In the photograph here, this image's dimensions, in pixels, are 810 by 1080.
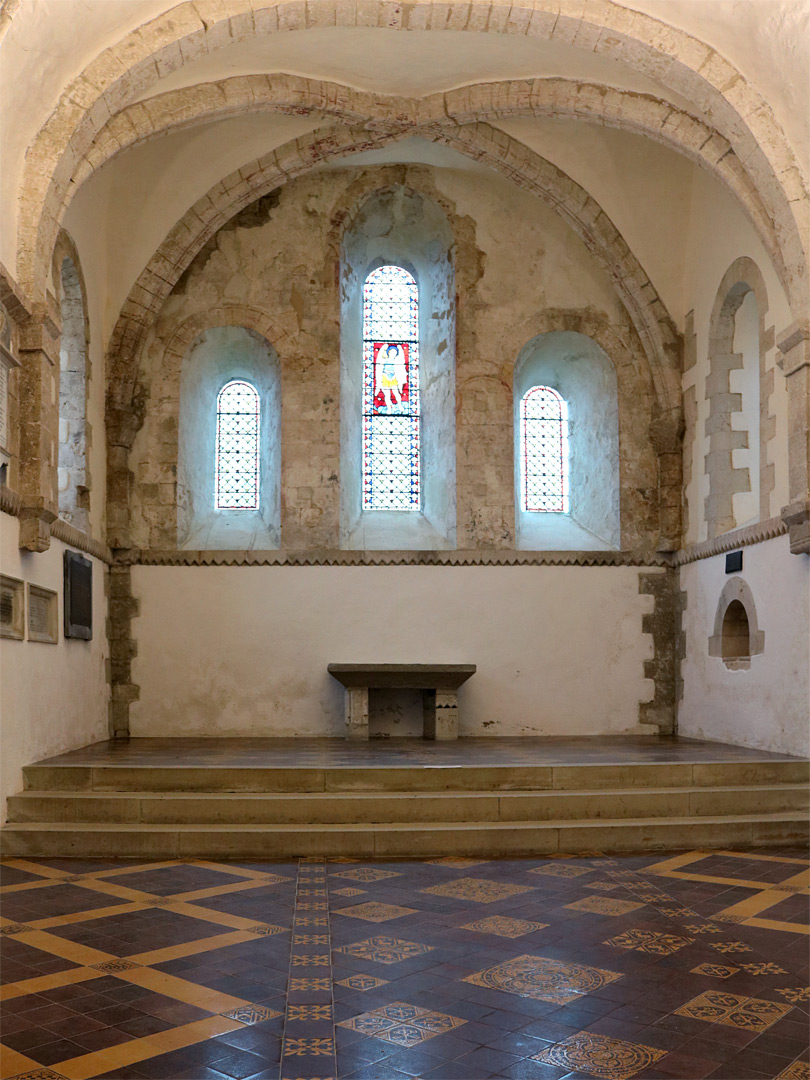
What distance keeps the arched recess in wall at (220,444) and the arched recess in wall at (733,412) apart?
4861mm

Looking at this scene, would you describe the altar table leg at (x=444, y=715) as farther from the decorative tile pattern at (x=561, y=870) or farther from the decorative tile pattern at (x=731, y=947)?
the decorative tile pattern at (x=731, y=947)

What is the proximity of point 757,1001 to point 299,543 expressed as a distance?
8331 millimetres

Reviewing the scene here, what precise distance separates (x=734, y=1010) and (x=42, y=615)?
644cm

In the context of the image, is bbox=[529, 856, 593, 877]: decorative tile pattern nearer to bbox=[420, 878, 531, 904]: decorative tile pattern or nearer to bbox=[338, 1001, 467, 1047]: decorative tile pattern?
bbox=[420, 878, 531, 904]: decorative tile pattern

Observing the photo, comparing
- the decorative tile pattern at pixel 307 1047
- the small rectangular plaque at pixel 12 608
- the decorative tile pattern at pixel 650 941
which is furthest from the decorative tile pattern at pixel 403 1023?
the small rectangular plaque at pixel 12 608

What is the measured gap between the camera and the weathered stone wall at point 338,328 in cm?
1188

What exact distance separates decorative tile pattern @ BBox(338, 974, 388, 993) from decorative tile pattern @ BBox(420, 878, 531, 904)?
1489 mm

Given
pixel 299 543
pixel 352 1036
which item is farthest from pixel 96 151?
pixel 352 1036

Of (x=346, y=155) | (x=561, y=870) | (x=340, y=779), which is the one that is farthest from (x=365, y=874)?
(x=346, y=155)

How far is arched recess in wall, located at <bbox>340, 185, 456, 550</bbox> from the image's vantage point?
12.2m

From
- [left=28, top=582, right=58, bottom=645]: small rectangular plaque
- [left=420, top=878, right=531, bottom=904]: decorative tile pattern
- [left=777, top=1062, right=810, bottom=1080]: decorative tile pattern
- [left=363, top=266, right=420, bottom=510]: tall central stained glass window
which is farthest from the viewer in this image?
[left=363, top=266, right=420, bottom=510]: tall central stained glass window

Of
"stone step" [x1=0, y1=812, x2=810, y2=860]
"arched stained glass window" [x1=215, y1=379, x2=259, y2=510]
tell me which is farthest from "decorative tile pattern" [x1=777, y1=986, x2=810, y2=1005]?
"arched stained glass window" [x1=215, y1=379, x2=259, y2=510]

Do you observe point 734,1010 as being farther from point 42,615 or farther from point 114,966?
point 42,615

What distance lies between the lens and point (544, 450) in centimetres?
1317
